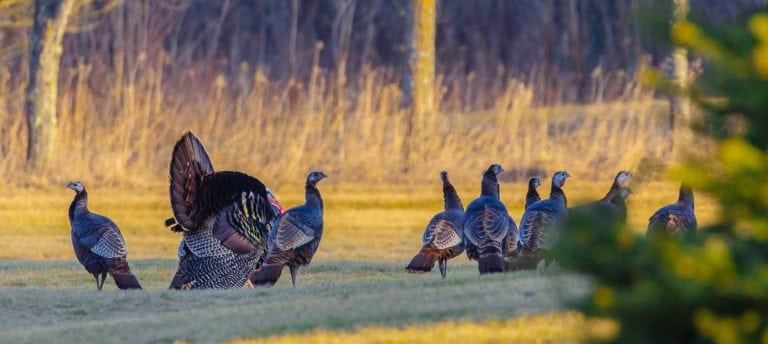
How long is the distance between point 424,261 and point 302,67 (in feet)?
72.1

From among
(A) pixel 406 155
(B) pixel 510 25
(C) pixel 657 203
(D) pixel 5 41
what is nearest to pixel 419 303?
(C) pixel 657 203

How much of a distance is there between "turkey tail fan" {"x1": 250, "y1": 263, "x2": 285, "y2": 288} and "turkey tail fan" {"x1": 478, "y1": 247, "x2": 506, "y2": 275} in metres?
1.54

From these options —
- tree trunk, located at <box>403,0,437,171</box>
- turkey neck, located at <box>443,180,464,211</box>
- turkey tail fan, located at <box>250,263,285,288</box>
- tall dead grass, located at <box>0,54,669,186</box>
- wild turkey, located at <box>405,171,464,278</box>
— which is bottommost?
turkey tail fan, located at <box>250,263,285,288</box>

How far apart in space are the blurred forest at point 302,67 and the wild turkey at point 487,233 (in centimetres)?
365

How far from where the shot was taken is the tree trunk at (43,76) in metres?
21.2

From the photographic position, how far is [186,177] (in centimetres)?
1165

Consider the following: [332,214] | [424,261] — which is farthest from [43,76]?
[424,261]

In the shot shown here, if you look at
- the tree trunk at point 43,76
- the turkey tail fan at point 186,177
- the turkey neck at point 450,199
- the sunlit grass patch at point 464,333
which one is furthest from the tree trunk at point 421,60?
the sunlit grass patch at point 464,333

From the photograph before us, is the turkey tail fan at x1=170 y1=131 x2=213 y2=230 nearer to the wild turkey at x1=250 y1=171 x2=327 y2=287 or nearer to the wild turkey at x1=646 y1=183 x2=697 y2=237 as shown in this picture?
the wild turkey at x1=250 y1=171 x2=327 y2=287

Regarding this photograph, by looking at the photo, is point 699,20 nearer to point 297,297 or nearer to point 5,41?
point 297,297

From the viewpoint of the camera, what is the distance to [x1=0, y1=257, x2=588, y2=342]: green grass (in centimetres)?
723

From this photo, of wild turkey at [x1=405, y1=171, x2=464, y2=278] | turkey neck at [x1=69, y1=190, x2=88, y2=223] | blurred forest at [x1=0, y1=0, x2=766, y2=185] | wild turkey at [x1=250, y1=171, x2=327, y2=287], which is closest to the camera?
wild turkey at [x1=250, y1=171, x2=327, y2=287]

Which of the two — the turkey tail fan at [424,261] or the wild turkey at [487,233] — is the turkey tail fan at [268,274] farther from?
the wild turkey at [487,233]

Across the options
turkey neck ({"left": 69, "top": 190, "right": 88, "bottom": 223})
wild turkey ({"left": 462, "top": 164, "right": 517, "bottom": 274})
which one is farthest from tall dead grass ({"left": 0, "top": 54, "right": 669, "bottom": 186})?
wild turkey ({"left": 462, "top": 164, "right": 517, "bottom": 274})
